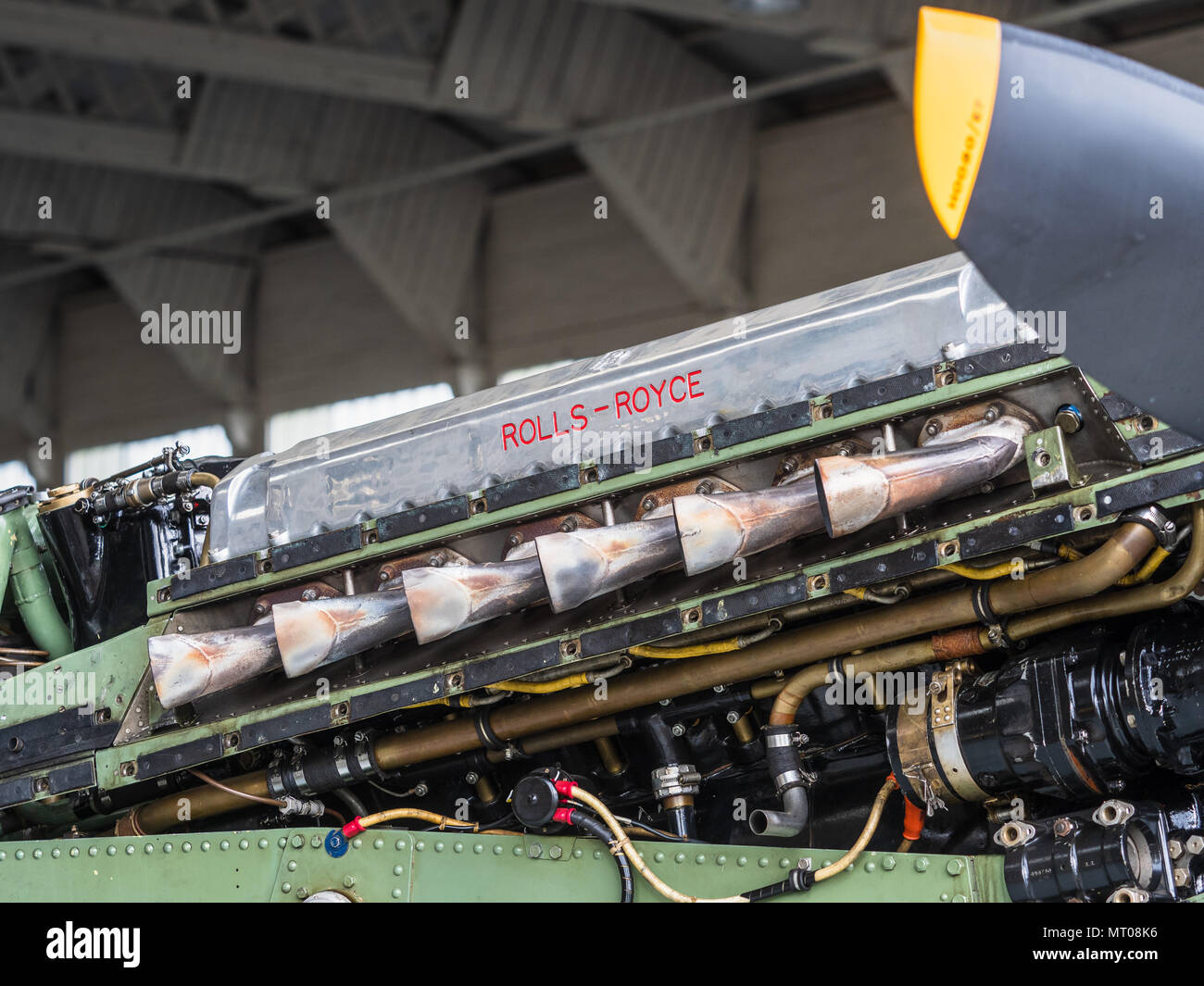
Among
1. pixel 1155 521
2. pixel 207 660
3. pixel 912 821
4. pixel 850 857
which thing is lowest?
pixel 850 857

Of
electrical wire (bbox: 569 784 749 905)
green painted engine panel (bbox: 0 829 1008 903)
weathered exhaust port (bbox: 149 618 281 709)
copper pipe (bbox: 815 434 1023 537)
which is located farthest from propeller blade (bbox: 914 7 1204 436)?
→ weathered exhaust port (bbox: 149 618 281 709)

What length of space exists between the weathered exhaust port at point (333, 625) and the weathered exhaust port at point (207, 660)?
27 cm

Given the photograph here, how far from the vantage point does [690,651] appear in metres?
4.61

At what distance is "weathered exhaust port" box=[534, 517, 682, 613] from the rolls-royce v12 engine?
0.01m

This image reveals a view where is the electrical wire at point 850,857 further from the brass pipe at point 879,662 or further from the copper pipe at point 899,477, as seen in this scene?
the copper pipe at point 899,477

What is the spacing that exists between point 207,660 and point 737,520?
6.79ft

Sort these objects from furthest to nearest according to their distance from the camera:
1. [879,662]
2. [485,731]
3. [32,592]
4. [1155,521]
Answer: [32,592] → [485,731] → [879,662] → [1155,521]

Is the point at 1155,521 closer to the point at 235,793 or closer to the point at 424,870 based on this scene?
the point at 424,870

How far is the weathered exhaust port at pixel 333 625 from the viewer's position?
194 inches

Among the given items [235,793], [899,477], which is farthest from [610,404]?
[235,793]

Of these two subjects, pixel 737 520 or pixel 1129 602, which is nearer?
pixel 1129 602

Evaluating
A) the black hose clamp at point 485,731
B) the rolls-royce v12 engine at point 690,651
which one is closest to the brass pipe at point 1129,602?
the rolls-royce v12 engine at point 690,651

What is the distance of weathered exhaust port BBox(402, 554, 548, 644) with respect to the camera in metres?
4.66

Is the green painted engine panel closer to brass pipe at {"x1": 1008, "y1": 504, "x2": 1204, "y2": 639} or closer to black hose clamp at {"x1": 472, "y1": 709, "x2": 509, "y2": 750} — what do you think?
black hose clamp at {"x1": 472, "y1": 709, "x2": 509, "y2": 750}
